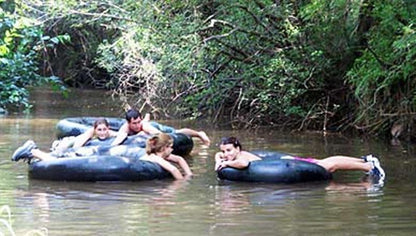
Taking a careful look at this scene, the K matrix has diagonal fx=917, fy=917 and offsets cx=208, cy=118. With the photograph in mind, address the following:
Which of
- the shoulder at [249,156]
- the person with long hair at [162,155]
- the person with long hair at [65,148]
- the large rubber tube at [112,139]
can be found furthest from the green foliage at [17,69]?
the shoulder at [249,156]

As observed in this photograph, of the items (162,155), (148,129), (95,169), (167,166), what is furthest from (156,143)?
(148,129)

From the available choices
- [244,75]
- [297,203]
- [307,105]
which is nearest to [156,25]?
[244,75]

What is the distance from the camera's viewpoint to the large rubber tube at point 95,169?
33.9 ft

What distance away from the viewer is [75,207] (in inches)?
333

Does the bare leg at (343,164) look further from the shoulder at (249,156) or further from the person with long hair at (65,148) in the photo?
the person with long hair at (65,148)

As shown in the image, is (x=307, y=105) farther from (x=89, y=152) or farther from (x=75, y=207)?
(x=75, y=207)

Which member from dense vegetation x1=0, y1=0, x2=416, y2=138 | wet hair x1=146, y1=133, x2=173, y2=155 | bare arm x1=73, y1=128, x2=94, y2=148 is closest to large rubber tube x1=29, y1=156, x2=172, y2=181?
wet hair x1=146, y1=133, x2=173, y2=155

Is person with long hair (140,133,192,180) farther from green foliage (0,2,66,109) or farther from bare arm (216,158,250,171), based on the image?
Answer: green foliage (0,2,66,109)

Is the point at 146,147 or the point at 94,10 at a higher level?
the point at 94,10

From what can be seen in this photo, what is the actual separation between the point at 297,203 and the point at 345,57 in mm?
7922

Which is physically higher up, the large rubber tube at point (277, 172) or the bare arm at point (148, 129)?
the bare arm at point (148, 129)

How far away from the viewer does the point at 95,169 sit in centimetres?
1033

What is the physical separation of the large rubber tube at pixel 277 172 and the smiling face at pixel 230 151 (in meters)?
0.18

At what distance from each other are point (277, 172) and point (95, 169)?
205 cm
